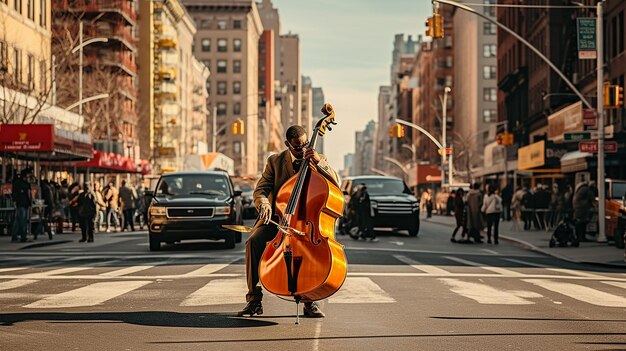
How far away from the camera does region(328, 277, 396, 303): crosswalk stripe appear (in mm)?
12336

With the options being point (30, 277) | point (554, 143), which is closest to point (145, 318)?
point (30, 277)

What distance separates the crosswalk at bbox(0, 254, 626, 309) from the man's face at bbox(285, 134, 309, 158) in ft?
8.90

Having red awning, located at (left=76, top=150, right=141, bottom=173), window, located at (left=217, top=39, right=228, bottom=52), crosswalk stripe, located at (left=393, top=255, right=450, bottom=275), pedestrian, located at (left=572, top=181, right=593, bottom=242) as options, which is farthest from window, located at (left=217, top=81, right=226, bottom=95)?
crosswalk stripe, located at (left=393, top=255, right=450, bottom=275)

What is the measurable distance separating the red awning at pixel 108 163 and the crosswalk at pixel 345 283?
941 inches

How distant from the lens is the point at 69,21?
81.4 meters

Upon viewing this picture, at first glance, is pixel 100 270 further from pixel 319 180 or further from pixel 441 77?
pixel 441 77

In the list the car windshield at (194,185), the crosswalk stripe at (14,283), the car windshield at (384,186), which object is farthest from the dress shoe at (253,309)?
the car windshield at (384,186)

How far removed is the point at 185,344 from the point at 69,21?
75851 mm

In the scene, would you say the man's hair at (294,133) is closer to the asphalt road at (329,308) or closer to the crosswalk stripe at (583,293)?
the asphalt road at (329,308)

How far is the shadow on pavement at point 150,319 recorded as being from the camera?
9.99m

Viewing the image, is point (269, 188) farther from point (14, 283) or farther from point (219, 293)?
point (14, 283)

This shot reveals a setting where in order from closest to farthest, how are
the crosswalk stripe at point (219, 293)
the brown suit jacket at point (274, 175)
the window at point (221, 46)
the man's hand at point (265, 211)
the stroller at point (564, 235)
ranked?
the man's hand at point (265, 211) < the brown suit jacket at point (274, 175) < the crosswalk stripe at point (219, 293) < the stroller at point (564, 235) < the window at point (221, 46)

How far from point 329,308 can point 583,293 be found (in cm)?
406

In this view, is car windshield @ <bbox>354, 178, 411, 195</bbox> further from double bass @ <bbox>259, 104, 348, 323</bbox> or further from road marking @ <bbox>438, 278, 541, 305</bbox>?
double bass @ <bbox>259, 104, 348, 323</bbox>
